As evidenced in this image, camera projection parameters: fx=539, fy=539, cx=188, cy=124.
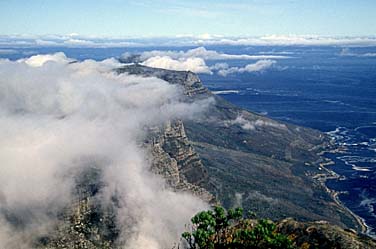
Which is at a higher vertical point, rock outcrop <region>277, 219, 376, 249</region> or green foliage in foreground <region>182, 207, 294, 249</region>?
green foliage in foreground <region>182, 207, 294, 249</region>

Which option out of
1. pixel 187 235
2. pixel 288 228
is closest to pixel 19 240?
pixel 187 235

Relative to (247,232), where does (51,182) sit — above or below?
below

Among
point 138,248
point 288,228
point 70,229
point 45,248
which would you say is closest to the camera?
point 288,228

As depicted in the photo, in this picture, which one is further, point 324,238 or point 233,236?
point 324,238

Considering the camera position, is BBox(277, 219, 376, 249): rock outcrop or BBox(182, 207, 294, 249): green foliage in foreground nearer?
BBox(182, 207, 294, 249): green foliage in foreground

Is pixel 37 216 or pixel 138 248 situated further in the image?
pixel 138 248

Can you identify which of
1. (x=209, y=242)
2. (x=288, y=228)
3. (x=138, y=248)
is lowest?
(x=138, y=248)

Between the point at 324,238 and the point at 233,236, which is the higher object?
the point at 233,236

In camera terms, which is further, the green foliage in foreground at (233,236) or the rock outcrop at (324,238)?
the rock outcrop at (324,238)

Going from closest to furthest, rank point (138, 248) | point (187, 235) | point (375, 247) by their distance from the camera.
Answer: point (187, 235), point (375, 247), point (138, 248)

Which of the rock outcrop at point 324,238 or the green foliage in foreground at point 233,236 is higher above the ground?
the green foliage in foreground at point 233,236

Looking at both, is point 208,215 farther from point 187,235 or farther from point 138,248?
point 138,248
